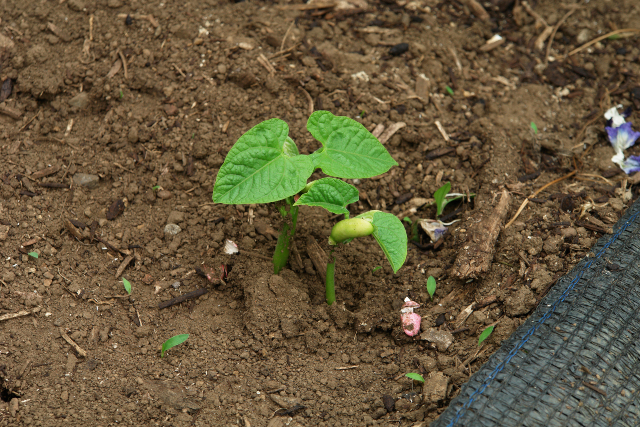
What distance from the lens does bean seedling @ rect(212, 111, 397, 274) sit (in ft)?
→ 5.67

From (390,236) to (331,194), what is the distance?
26 centimetres

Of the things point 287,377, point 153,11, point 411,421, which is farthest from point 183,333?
point 153,11

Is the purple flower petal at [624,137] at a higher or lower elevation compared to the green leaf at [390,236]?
lower

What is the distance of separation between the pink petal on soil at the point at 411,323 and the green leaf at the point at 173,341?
34.4 inches

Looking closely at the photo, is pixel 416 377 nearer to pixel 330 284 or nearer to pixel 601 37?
pixel 330 284

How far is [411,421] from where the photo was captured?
1788mm

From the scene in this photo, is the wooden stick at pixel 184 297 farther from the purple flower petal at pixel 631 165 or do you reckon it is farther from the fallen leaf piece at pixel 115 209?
the purple flower petal at pixel 631 165

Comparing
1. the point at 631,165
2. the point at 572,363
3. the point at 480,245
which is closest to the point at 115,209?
the point at 480,245

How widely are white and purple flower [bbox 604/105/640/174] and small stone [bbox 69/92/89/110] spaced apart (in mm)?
2765

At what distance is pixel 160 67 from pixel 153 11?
387 millimetres

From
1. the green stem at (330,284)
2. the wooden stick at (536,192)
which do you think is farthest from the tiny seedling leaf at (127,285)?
the wooden stick at (536,192)

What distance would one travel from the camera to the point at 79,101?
103 inches

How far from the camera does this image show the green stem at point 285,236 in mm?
1984

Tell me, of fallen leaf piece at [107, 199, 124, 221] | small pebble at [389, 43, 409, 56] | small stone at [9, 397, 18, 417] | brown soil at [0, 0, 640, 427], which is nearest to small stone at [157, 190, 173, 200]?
brown soil at [0, 0, 640, 427]
